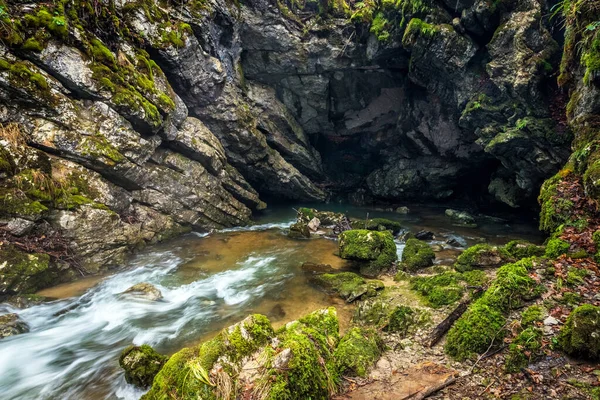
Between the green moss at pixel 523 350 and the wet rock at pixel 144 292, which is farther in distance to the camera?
the wet rock at pixel 144 292

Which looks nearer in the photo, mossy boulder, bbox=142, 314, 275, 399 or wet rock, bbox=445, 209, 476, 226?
mossy boulder, bbox=142, 314, 275, 399

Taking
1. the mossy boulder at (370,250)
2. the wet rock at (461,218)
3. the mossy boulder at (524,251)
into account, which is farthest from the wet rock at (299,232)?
the wet rock at (461,218)

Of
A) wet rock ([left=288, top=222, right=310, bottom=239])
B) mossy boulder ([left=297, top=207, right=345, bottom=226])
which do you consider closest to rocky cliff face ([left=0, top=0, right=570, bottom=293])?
mossy boulder ([left=297, top=207, right=345, bottom=226])

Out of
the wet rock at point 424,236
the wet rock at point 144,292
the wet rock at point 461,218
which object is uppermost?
the wet rock at point 144,292

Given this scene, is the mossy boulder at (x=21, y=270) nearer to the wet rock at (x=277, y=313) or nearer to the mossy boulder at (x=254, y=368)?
the wet rock at (x=277, y=313)

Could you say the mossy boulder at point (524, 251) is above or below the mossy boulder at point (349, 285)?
above

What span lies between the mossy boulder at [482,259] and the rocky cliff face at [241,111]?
8.53 meters

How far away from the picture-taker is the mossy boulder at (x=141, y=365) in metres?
4.95

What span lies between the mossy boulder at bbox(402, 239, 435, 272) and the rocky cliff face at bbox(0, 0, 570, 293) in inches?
346

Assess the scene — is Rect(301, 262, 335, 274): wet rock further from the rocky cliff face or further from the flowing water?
the rocky cliff face

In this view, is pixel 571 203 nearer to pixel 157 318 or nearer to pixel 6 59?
pixel 157 318

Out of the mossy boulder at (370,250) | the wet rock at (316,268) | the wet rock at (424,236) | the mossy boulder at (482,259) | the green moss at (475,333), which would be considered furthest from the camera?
the wet rock at (424,236)

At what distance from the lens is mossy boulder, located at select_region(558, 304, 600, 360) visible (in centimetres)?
383

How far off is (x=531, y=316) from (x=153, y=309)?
28.4ft
